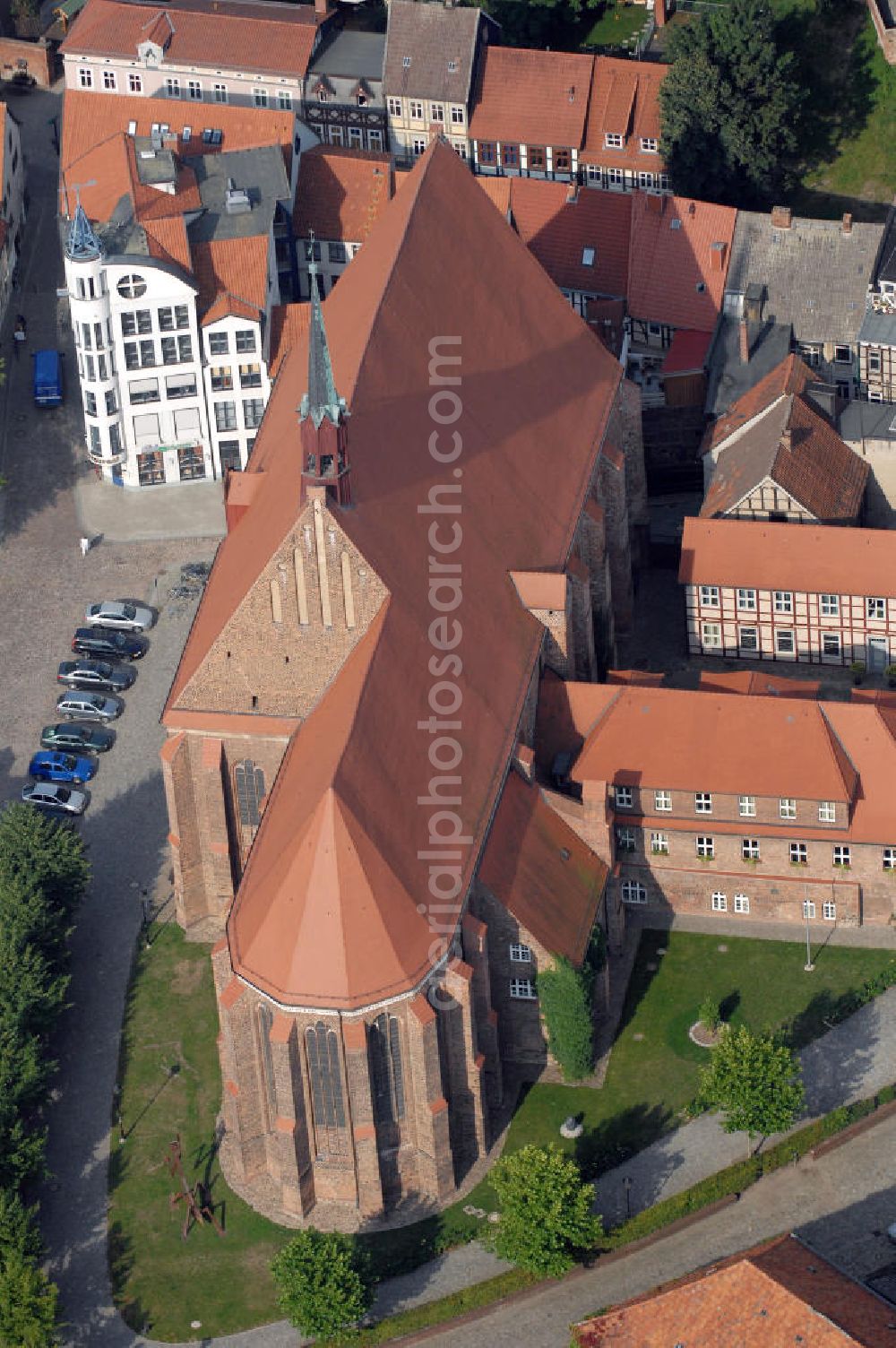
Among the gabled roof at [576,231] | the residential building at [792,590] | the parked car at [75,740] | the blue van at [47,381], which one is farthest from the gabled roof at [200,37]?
the parked car at [75,740]

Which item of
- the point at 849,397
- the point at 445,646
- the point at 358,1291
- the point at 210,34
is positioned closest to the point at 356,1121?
the point at 358,1291

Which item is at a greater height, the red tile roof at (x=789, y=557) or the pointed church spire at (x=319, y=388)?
the pointed church spire at (x=319, y=388)

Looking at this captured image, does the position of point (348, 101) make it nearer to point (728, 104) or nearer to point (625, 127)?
point (625, 127)

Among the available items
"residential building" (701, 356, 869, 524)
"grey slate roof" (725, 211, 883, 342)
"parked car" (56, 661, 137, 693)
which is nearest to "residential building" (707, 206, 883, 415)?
"grey slate roof" (725, 211, 883, 342)

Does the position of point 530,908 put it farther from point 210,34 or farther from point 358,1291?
point 210,34

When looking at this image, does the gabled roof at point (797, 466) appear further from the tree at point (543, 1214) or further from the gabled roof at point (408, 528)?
the tree at point (543, 1214)

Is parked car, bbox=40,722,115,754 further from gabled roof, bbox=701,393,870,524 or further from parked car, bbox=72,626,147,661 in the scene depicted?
gabled roof, bbox=701,393,870,524

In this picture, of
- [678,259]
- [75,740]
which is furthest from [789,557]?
[75,740]

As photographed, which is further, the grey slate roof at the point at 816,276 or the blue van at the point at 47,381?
the blue van at the point at 47,381
